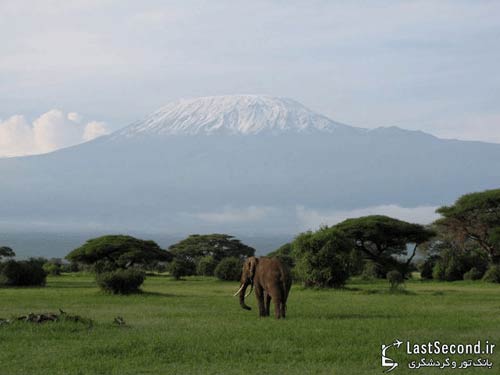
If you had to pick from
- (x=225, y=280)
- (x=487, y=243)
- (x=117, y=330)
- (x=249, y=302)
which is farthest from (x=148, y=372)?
(x=487, y=243)

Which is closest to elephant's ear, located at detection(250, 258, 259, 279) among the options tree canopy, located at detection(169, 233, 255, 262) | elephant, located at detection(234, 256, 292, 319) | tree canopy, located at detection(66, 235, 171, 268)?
elephant, located at detection(234, 256, 292, 319)

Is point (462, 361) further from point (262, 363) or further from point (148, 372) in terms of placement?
point (148, 372)

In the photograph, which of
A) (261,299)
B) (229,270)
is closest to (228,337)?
(261,299)

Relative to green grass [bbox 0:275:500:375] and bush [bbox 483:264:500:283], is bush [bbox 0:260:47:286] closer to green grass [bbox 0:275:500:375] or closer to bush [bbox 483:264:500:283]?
green grass [bbox 0:275:500:375]

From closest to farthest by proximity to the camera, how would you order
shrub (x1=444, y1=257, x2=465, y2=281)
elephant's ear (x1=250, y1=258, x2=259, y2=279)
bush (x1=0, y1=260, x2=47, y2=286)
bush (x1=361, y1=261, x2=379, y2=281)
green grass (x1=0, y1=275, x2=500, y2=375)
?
green grass (x1=0, y1=275, x2=500, y2=375)
elephant's ear (x1=250, y1=258, x2=259, y2=279)
bush (x1=0, y1=260, x2=47, y2=286)
shrub (x1=444, y1=257, x2=465, y2=281)
bush (x1=361, y1=261, x2=379, y2=281)

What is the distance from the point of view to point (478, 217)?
55.9m

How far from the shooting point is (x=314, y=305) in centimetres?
2673

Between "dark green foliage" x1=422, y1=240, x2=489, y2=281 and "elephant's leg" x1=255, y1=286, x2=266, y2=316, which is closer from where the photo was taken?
"elephant's leg" x1=255, y1=286, x2=266, y2=316

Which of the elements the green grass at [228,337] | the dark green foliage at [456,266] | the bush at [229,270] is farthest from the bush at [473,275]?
the green grass at [228,337]

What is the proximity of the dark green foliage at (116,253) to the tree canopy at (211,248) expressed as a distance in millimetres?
22995

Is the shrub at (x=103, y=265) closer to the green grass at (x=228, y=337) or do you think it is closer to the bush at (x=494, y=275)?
the bush at (x=494, y=275)

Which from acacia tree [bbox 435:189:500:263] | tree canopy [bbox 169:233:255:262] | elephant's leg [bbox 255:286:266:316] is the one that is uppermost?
acacia tree [bbox 435:189:500:263]

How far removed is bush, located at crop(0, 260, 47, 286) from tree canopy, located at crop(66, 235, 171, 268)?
35.6 ft

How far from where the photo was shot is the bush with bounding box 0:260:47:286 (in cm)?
3939
